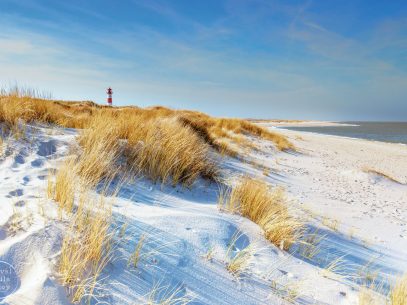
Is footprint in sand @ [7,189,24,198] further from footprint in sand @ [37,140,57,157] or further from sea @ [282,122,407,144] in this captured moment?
sea @ [282,122,407,144]

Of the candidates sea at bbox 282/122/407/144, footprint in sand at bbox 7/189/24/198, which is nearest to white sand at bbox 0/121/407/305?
footprint in sand at bbox 7/189/24/198

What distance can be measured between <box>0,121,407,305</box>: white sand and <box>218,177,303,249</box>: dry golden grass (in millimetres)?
119

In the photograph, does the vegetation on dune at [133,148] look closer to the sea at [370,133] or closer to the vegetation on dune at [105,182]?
the vegetation on dune at [105,182]

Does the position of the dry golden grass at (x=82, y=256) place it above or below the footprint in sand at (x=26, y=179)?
below

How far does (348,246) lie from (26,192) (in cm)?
322

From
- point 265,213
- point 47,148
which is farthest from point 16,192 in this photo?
point 265,213

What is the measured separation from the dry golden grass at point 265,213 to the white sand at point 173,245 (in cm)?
12

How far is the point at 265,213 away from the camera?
322cm

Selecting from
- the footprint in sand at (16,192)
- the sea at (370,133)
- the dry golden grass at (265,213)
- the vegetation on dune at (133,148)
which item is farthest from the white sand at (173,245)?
the sea at (370,133)

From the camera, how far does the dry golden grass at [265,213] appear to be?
2.76 m

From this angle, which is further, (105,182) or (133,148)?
(133,148)

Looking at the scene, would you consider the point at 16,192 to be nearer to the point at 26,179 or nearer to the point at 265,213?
the point at 26,179

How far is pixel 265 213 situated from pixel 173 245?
54.0 inches

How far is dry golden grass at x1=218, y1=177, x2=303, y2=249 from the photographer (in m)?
2.76
